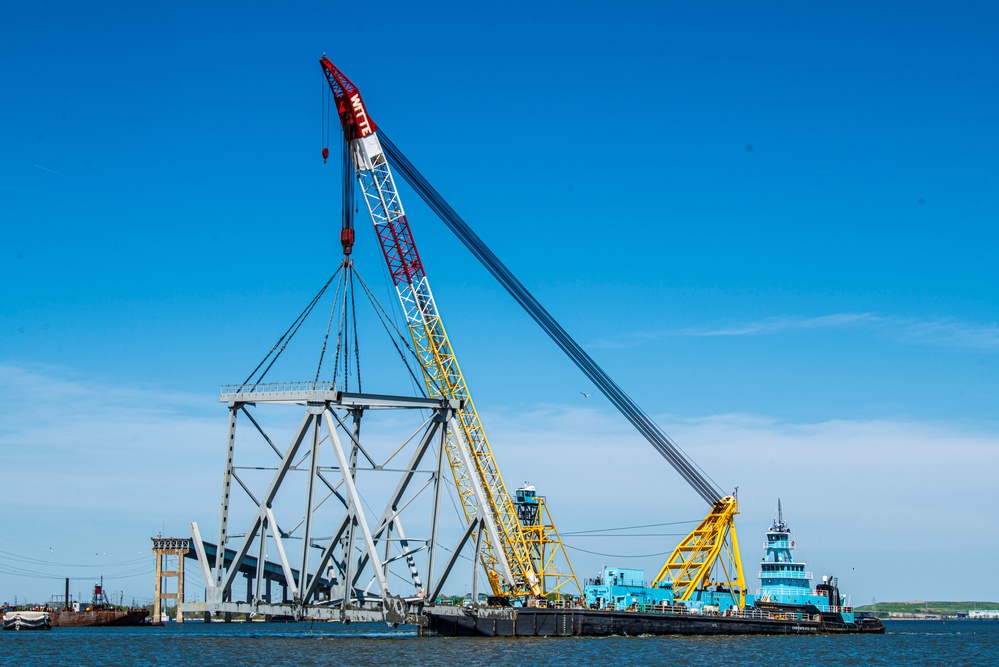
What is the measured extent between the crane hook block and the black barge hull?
22498mm

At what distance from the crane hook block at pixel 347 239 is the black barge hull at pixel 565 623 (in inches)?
886

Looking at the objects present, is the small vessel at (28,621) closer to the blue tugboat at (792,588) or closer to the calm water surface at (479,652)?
the calm water surface at (479,652)

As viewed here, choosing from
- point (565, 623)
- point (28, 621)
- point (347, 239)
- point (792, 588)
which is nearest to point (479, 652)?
point (565, 623)

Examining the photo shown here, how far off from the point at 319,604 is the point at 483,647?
1150cm

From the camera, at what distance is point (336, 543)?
66.5 m

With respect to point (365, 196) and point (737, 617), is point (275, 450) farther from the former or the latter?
point (737, 617)

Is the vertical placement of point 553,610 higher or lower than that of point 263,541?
lower

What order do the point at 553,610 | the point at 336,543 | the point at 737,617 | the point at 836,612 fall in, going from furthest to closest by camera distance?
the point at 836,612, the point at 737,617, the point at 553,610, the point at 336,543

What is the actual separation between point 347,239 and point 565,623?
90.6 ft

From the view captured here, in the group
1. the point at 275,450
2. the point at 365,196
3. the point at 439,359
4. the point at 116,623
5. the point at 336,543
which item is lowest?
the point at 116,623

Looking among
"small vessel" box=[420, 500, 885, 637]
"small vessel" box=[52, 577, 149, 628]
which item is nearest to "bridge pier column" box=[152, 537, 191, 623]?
"small vessel" box=[52, 577, 149, 628]

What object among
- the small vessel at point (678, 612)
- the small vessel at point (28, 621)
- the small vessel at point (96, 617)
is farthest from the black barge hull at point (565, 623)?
the small vessel at point (96, 617)

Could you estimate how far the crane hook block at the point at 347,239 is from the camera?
7025 cm

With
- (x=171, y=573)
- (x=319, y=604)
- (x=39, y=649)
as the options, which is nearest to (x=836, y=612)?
(x=319, y=604)
